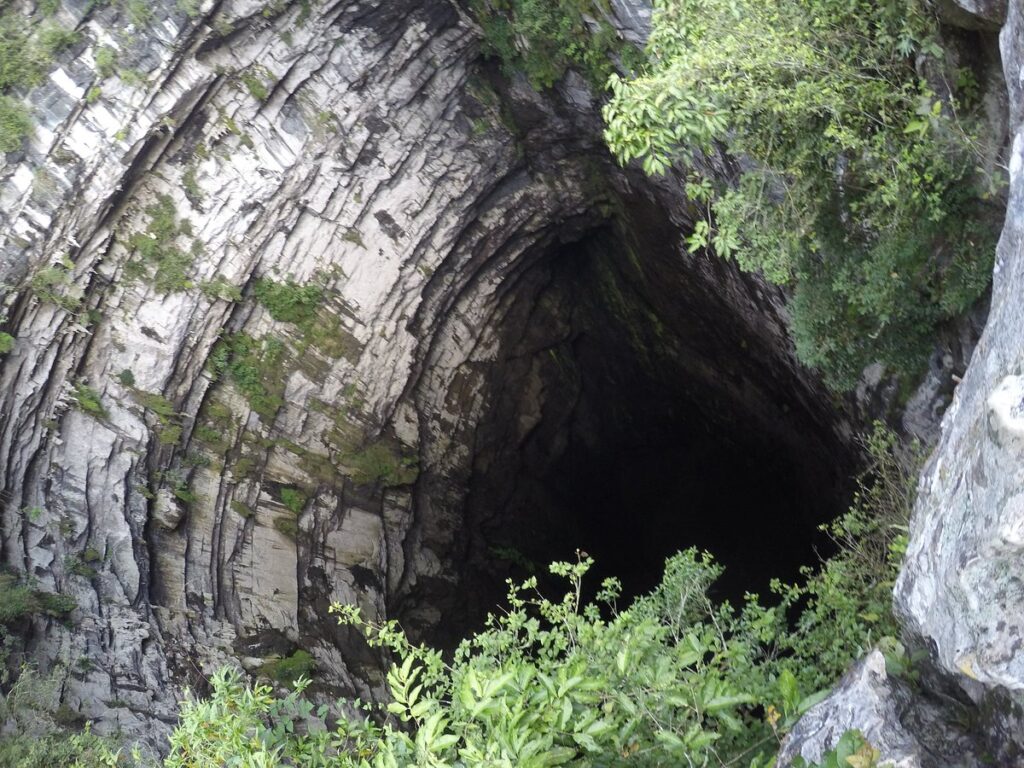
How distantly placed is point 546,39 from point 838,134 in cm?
391

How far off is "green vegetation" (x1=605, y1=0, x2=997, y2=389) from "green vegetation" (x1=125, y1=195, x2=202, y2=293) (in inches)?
179

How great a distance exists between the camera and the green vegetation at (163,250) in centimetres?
705

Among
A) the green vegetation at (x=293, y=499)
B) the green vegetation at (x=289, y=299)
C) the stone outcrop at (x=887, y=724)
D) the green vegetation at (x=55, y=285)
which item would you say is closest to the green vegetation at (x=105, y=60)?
the green vegetation at (x=55, y=285)

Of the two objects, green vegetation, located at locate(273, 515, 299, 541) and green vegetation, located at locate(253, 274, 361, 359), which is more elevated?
green vegetation, located at locate(253, 274, 361, 359)

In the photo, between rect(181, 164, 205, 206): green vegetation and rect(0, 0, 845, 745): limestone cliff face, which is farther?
rect(181, 164, 205, 206): green vegetation

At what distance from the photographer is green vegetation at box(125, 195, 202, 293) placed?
7055 millimetres

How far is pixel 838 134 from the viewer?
4141 millimetres

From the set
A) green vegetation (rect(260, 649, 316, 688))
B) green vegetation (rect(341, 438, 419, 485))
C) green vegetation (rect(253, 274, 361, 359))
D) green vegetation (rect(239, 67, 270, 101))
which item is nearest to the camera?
green vegetation (rect(239, 67, 270, 101))

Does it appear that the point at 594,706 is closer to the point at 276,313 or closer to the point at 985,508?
the point at 985,508

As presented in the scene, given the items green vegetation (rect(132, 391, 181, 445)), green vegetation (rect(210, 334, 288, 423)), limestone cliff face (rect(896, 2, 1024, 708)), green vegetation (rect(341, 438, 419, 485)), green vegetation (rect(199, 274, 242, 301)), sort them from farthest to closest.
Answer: green vegetation (rect(341, 438, 419, 485)), green vegetation (rect(210, 334, 288, 423)), green vegetation (rect(199, 274, 242, 301)), green vegetation (rect(132, 391, 181, 445)), limestone cliff face (rect(896, 2, 1024, 708))

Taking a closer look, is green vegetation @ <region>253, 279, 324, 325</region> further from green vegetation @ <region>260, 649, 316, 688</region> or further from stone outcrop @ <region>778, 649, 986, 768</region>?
stone outcrop @ <region>778, 649, 986, 768</region>

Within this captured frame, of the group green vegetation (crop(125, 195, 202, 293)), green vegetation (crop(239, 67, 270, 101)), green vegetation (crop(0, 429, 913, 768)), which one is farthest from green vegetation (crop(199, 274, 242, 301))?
green vegetation (crop(0, 429, 913, 768))

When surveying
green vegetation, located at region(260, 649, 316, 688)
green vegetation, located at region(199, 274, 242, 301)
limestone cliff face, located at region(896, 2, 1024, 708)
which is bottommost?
green vegetation, located at region(260, 649, 316, 688)

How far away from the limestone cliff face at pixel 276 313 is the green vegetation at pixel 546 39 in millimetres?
256
